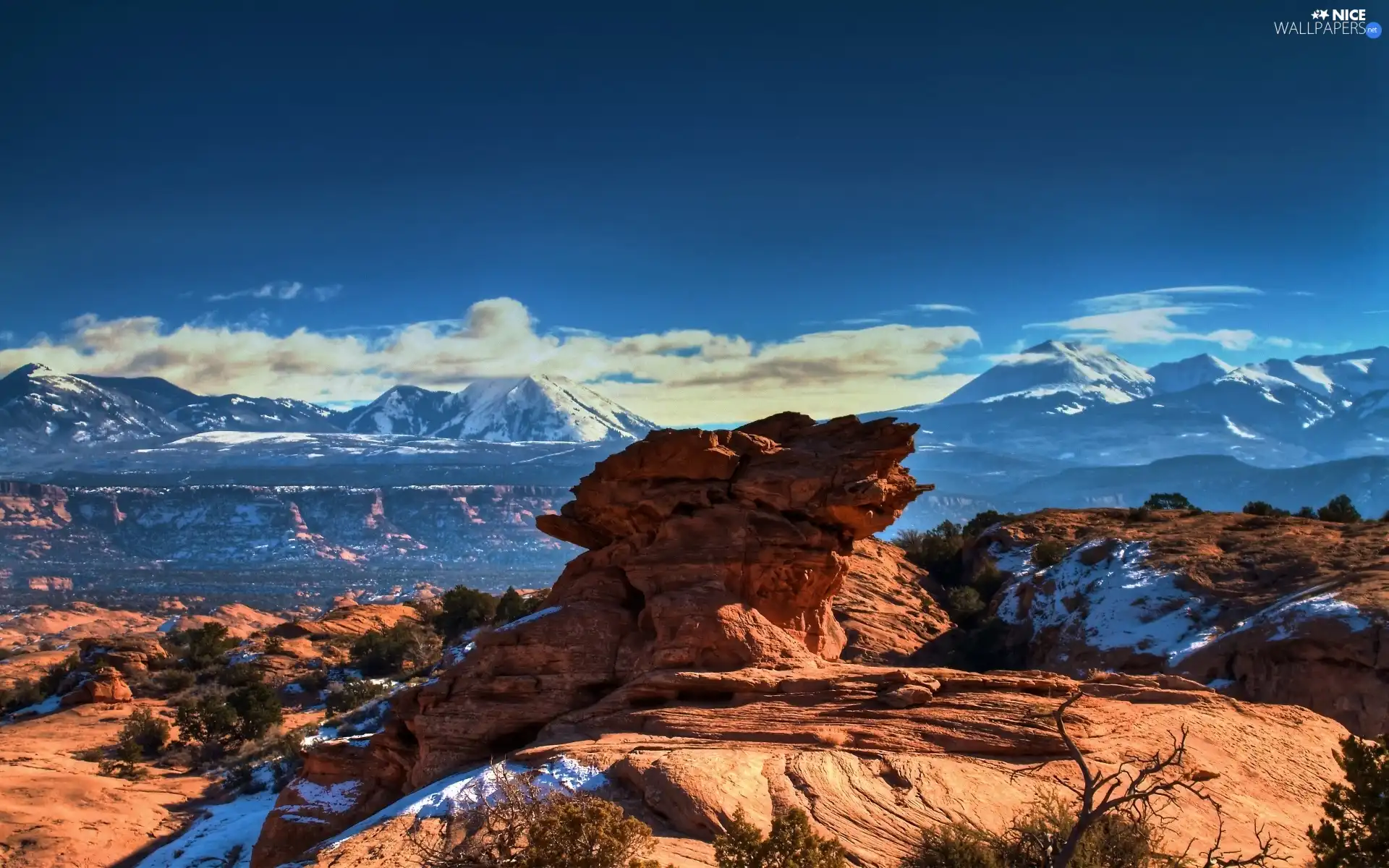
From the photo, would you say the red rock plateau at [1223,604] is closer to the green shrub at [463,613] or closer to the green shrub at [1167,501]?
the green shrub at [1167,501]

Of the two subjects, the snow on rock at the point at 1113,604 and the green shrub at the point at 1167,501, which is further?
the green shrub at the point at 1167,501

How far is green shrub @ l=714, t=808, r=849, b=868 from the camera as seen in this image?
627 inches

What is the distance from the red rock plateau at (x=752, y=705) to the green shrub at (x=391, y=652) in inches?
1216

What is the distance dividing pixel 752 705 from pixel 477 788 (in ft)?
21.2

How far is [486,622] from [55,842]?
3235cm

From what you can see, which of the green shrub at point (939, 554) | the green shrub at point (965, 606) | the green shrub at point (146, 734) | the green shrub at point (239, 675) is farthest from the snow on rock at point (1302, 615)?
the green shrub at point (239, 675)

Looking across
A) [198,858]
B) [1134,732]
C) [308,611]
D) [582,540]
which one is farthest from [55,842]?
[308,611]

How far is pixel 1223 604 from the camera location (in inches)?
1652

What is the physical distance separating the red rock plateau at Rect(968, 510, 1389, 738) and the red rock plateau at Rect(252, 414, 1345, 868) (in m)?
7.98

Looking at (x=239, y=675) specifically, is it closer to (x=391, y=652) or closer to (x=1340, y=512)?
(x=391, y=652)

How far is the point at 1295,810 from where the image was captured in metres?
22.1

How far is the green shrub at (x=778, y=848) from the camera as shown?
52.3 ft

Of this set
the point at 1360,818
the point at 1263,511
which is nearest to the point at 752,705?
the point at 1360,818

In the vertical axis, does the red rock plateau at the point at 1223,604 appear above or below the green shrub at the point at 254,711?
above
